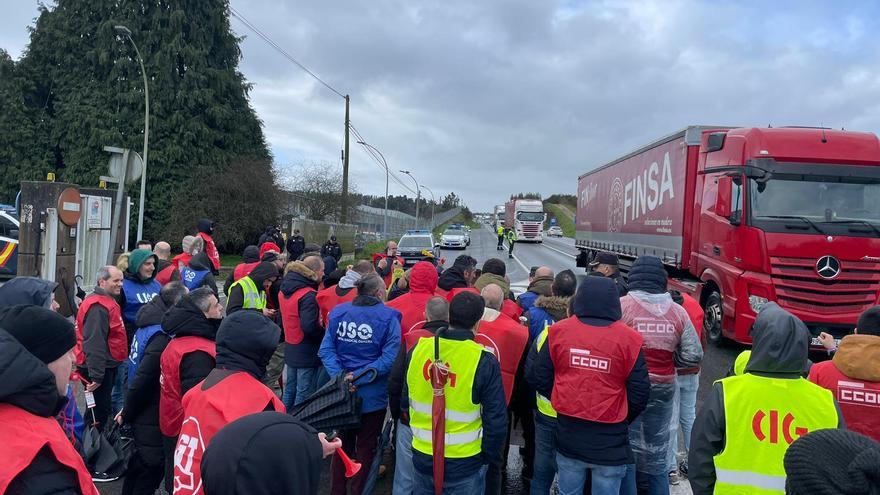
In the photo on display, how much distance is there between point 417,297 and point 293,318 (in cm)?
136

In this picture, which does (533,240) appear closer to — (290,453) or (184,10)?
(184,10)

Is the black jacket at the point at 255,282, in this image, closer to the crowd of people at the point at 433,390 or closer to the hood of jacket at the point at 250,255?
the crowd of people at the point at 433,390

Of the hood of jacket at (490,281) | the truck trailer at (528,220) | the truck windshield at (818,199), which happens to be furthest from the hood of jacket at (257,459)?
the truck trailer at (528,220)

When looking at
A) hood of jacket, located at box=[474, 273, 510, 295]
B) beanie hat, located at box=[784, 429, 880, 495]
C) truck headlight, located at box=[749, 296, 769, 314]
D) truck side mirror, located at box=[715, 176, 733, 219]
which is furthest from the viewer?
truck side mirror, located at box=[715, 176, 733, 219]

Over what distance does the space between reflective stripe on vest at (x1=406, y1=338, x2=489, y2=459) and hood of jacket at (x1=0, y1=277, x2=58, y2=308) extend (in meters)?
2.32

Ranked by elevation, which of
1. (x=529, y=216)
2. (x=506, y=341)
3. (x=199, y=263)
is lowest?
(x=506, y=341)

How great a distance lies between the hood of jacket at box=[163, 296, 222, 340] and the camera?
3516mm

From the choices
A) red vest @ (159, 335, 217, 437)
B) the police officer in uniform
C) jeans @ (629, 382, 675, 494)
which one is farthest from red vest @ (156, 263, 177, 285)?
jeans @ (629, 382, 675, 494)

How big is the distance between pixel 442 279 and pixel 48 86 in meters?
34.5

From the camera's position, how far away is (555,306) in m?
5.07

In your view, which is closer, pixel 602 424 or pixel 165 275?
pixel 602 424

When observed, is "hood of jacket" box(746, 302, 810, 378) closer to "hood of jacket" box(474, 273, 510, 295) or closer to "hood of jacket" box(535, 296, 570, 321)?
"hood of jacket" box(535, 296, 570, 321)

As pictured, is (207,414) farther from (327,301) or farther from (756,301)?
(756,301)

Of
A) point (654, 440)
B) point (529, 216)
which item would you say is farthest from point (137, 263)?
point (529, 216)
